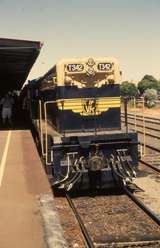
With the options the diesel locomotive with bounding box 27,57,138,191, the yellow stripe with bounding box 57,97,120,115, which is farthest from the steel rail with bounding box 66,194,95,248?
the yellow stripe with bounding box 57,97,120,115

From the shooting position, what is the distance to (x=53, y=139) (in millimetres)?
10336

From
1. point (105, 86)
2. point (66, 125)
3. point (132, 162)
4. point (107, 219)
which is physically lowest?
point (107, 219)

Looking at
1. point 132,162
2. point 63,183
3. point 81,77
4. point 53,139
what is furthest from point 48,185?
point 81,77

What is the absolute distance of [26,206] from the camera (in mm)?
8875

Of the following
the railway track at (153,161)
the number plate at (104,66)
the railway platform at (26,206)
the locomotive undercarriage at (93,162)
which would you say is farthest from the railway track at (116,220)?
the railway track at (153,161)

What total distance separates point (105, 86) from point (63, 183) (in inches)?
104

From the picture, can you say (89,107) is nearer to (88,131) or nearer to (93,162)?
(88,131)

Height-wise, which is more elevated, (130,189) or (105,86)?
(105,86)

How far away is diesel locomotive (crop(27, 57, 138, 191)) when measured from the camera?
1036 centimetres

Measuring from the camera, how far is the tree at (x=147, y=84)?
388 feet

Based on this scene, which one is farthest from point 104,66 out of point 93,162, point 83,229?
point 83,229

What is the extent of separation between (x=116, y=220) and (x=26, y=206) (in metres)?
1.70

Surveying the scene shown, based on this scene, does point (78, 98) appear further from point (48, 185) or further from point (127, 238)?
point (127, 238)

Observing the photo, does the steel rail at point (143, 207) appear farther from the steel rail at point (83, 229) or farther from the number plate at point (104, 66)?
the number plate at point (104, 66)
